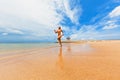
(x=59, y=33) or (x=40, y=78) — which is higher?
(x=59, y=33)

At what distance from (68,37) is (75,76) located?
98.6ft

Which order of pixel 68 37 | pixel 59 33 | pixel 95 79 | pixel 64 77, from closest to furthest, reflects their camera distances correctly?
pixel 95 79
pixel 64 77
pixel 59 33
pixel 68 37

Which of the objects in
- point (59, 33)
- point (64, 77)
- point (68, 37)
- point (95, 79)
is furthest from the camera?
point (68, 37)

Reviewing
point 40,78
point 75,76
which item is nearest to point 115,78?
point 75,76

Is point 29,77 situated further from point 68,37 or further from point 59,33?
point 68,37

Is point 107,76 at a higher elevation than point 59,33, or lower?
lower

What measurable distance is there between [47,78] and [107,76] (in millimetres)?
1348

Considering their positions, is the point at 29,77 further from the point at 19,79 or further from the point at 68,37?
the point at 68,37

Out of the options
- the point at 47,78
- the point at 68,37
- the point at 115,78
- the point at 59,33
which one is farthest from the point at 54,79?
the point at 68,37

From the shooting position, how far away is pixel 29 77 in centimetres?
281

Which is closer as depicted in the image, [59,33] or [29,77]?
[29,77]

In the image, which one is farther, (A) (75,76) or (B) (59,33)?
(B) (59,33)

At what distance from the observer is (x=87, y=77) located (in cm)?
273

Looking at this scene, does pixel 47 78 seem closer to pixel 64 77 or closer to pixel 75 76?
pixel 64 77
